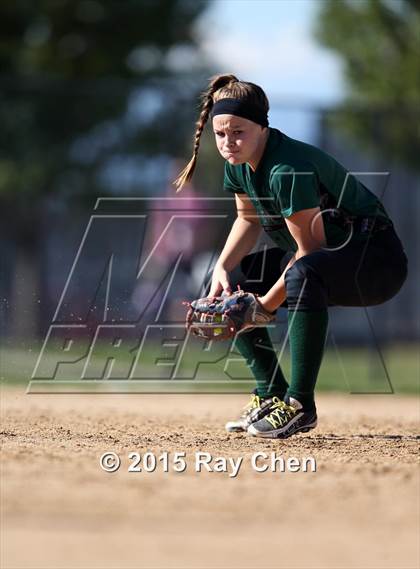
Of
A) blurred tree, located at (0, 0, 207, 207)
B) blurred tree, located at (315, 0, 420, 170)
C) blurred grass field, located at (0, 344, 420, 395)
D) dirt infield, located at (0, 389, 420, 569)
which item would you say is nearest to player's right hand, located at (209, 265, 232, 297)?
dirt infield, located at (0, 389, 420, 569)

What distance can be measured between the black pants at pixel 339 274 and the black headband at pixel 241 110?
638 millimetres

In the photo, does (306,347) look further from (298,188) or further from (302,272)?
(298,188)

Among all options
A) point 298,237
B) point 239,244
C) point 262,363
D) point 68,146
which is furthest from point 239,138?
point 68,146

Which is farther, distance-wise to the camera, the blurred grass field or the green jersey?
the blurred grass field

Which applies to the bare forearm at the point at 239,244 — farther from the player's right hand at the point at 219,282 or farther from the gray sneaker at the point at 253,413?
the gray sneaker at the point at 253,413

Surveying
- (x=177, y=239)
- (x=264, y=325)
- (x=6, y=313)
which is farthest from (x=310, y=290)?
(x=177, y=239)

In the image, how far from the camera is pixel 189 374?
9.21 m

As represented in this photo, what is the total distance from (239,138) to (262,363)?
1.08 metres

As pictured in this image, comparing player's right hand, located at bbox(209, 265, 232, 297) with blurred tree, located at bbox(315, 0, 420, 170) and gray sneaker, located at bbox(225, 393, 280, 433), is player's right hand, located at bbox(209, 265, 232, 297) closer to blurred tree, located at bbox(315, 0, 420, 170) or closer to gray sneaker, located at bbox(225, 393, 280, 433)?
gray sneaker, located at bbox(225, 393, 280, 433)

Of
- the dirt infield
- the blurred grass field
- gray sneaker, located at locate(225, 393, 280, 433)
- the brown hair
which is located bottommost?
the dirt infield

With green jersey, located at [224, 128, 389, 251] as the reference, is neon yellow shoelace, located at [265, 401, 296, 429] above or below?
below

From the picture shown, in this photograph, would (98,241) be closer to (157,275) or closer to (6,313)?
(157,275)

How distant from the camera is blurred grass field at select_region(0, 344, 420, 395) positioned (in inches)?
314

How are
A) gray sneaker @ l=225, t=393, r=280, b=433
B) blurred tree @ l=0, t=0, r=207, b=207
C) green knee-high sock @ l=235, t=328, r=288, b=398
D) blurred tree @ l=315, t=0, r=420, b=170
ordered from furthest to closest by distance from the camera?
blurred tree @ l=315, t=0, r=420, b=170, blurred tree @ l=0, t=0, r=207, b=207, green knee-high sock @ l=235, t=328, r=288, b=398, gray sneaker @ l=225, t=393, r=280, b=433
